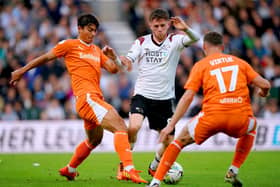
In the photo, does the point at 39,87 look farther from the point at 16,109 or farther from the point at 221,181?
the point at 221,181

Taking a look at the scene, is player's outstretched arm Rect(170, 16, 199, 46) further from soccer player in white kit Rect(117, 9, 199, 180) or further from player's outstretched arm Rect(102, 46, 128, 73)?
player's outstretched arm Rect(102, 46, 128, 73)

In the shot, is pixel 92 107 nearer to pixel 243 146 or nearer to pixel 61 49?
pixel 61 49

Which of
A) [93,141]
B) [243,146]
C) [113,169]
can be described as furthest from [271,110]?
[243,146]

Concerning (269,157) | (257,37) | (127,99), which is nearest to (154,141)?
(127,99)

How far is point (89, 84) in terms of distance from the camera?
37.4 feet

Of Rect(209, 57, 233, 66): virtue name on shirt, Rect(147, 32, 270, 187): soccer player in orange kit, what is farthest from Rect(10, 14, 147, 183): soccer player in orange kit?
Rect(209, 57, 233, 66): virtue name on shirt

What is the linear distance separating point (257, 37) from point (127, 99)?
5.72m

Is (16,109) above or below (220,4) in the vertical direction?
below

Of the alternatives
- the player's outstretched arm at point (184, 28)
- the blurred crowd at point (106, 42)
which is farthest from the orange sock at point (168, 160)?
the blurred crowd at point (106, 42)

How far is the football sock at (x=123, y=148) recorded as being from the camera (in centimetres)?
1084

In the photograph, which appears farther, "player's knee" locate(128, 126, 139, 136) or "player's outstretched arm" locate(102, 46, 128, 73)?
"player's knee" locate(128, 126, 139, 136)

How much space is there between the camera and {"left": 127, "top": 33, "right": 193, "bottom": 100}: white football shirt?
12.1m

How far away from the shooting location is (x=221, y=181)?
37.8ft

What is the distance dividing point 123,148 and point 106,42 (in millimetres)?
13854
